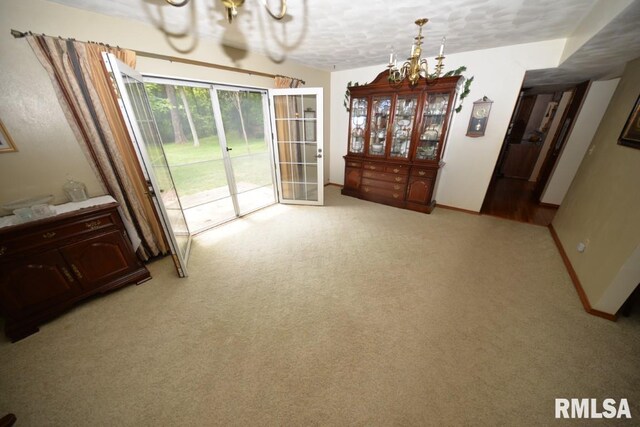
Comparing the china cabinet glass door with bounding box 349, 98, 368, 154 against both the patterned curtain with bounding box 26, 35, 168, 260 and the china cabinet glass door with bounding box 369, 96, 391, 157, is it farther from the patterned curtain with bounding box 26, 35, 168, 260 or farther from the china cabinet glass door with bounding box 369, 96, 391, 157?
the patterned curtain with bounding box 26, 35, 168, 260

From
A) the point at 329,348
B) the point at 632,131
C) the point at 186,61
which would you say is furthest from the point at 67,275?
the point at 632,131

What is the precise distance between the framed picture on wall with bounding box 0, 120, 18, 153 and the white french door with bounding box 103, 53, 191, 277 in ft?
2.86

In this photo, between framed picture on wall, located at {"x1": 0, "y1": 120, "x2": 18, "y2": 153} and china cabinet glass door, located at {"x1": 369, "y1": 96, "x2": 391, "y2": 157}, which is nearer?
framed picture on wall, located at {"x1": 0, "y1": 120, "x2": 18, "y2": 153}

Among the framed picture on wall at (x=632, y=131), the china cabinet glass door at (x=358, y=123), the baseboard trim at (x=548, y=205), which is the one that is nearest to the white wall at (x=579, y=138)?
the baseboard trim at (x=548, y=205)

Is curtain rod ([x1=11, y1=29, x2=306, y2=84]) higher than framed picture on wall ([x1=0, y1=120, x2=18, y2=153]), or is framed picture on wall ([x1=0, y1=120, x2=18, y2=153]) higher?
curtain rod ([x1=11, y1=29, x2=306, y2=84])

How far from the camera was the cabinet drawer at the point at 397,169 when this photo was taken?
355cm

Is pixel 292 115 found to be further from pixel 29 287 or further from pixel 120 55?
pixel 29 287

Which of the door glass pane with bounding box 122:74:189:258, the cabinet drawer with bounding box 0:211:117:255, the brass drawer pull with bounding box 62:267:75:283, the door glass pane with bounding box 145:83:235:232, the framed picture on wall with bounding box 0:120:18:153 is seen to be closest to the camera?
the cabinet drawer with bounding box 0:211:117:255

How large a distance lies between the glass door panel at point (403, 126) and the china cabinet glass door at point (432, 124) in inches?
7.0

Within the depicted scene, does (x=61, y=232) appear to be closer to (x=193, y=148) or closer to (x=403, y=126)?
(x=403, y=126)

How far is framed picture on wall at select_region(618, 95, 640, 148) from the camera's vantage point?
Answer: 179 centimetres

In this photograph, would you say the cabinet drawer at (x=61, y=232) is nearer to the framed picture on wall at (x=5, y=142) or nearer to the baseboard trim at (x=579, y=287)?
the framed picture on wall at (x=5, y=142)

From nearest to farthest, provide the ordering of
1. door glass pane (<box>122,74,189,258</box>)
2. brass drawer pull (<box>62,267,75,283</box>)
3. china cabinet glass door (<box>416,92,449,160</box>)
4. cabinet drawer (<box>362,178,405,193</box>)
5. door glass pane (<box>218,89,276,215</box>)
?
brass drawer pull (<box>62,267,75,283</box>)
door glass pane (<box>122,74,189,258</box>)
china cabinet glass door (<box>416,92,449,160</box>)
door glass pane (<box>218,89,276,215</box>)
cabinet drawer (<box>362,178,405,193</box>)

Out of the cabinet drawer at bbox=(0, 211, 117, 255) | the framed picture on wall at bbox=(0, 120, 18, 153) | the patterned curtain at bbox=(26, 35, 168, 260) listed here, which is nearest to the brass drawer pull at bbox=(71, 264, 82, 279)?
the cabinet drawer at bbox=(0, 211, 117, 255)
